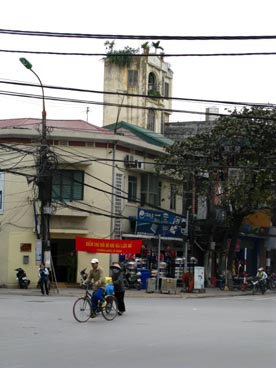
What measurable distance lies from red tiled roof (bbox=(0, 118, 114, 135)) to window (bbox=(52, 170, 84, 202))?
8.62ft

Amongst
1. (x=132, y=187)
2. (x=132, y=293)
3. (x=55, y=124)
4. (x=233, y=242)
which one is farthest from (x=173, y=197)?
(x=132, y=293)

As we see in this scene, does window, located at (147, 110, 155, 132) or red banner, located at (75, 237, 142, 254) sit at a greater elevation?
window, located at (147, 110, 155, 132)

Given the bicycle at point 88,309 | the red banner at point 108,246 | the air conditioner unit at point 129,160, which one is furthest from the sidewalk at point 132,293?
the bicycle at point 88,309

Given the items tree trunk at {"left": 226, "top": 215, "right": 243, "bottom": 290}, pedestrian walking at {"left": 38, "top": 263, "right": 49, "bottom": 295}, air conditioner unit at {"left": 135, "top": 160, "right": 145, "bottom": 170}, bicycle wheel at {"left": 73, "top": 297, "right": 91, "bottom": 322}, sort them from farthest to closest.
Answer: tree trunk at {"left": 226, "top": 215, "right": 243, "bottom": 290}, air conditioner unit at {"left": 135, "top": 160, "right": 145, "bottom": 170}, pedestrian walking at {"left": 38, "top": 263, "right": 49, "bottom": 295}, bicycle wheel at {"left": 73, "top": 297, "right": 91, "bottom": 322}

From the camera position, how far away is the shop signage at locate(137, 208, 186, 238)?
129 ft

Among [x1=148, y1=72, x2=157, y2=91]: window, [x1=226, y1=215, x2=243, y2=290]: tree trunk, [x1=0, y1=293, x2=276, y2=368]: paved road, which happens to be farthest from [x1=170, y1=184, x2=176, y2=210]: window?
[x1=0, y1=293, x2=276, y2=368]: paved road

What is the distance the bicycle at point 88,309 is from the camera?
59.3 feet

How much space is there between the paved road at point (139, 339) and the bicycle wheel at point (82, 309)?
0.69 feet

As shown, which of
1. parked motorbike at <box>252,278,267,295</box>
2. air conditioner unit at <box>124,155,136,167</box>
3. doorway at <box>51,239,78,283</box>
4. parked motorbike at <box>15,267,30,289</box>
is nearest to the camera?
parked motorbike at <box>15,267,30,289</box>

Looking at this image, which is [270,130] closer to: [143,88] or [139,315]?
[139,315]

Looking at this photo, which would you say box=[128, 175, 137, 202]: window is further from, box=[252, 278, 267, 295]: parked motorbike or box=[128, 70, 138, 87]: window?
box=[128, 70, 138, 87]: window

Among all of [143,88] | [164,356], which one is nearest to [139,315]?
[164,356]

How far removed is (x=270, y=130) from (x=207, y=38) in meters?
24.9

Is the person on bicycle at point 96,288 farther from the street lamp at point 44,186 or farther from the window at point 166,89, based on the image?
the window at point 166,89
